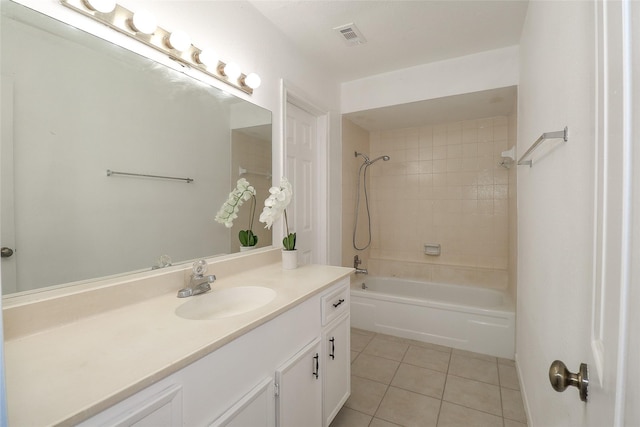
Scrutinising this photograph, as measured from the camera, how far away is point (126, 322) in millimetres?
915

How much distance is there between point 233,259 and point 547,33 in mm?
1829

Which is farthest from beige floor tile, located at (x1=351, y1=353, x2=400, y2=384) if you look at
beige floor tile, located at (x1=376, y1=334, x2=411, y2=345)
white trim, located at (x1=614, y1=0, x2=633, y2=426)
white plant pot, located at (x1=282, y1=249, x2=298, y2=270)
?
white trim, located at (x1=614, y1=0, x2=633, y2=426)

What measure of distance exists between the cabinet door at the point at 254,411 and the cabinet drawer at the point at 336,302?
1.45 feet

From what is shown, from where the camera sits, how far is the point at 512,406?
1746 mm

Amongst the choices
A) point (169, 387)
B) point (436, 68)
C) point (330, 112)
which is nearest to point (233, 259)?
point (169, 387)

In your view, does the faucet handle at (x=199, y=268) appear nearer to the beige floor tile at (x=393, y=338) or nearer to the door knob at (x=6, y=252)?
the door knob at (x=6, y=252)

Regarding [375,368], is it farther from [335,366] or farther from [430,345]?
[335,366]

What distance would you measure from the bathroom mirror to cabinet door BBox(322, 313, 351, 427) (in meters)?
0.74

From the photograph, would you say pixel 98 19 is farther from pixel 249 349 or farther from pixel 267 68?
pixel 249 349

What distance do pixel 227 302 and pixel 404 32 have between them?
2.12 metres

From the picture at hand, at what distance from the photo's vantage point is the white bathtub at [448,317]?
2279 mm

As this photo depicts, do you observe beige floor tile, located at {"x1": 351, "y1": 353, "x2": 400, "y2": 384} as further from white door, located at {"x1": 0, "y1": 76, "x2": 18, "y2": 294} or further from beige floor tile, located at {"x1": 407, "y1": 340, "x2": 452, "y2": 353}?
white door, located at {"x1": 0, "y1": 76, "x2": 18, "y2": 294}

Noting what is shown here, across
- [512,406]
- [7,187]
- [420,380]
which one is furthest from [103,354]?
[512,406]

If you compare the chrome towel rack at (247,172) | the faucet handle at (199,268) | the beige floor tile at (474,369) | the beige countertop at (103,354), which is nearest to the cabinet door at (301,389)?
the beige countertop at (103,354)
